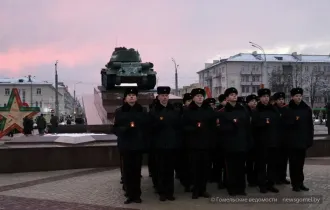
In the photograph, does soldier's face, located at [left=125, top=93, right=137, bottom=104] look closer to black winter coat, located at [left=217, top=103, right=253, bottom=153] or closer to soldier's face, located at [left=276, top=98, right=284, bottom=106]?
black winter coat, located at [left=217, top=103, right=253, bottom=153]

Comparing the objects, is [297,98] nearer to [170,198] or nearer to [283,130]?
[283,130]

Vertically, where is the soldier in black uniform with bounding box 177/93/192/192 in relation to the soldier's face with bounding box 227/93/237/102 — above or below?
below

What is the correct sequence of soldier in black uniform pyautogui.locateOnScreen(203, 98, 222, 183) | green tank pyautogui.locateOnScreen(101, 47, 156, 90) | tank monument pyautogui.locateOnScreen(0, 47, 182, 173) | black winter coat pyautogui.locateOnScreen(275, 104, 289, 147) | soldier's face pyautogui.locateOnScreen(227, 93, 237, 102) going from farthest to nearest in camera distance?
green tank pyautogui.locateOnScreen(101, 47, 156, 90), tank monument pyautogui.locateOnScreen(0, 47, 182, 173), soldier in black uniform pyautogui.locateOnScreen(203, 98, 222, 183), black winter coat pyautogui.locateOnScreen(275, 104, 289, 147), soldier's face pyautogui.locateOnScreen(227, 93, 237, 102)

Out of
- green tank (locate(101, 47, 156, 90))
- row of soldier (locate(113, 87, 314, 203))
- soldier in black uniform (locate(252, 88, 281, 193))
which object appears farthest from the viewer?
green tank (locate(101, 47, 156, 90))

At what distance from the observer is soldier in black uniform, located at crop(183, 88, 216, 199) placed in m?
6.07

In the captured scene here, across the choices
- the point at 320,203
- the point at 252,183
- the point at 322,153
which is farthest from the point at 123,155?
the point at 322,153

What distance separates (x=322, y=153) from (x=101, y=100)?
31.3ft

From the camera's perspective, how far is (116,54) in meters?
18.8

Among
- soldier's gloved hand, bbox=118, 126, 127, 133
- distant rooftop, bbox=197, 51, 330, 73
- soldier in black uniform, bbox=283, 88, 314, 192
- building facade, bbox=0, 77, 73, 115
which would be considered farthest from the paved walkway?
building facade, bbox=0, 77, 73, 115

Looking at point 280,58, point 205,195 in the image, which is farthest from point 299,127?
point 280,58

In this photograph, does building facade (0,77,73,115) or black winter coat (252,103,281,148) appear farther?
building facade (0,77,73,115)

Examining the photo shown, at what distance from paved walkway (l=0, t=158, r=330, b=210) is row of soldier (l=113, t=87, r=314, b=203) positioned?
24 centimetres

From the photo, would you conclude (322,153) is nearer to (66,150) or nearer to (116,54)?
(66,150)

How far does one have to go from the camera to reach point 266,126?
6457mm
